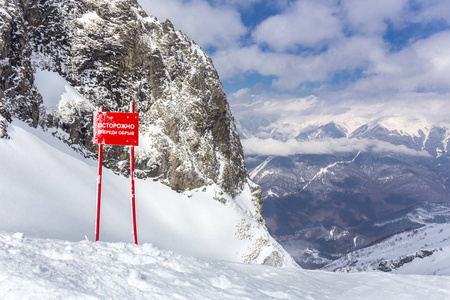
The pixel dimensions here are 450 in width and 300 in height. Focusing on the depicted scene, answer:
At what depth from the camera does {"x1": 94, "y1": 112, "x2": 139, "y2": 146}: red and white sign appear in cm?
1191

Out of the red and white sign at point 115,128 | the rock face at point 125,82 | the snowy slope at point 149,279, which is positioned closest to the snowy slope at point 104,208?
the rock face at point 125,82

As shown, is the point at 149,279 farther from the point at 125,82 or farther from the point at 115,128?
the point at 125,82

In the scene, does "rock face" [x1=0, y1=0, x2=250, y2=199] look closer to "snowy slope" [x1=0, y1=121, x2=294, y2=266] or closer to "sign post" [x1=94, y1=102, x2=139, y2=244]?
"snowy slope" [x1=0, y1=121, x2=294, y2=266]

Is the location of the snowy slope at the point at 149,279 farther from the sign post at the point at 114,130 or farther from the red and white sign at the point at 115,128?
the red and white sign at the point at 115,128

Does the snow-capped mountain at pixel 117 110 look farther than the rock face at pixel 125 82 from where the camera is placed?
No

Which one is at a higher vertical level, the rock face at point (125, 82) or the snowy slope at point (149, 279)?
the rock face at point (125, 82)

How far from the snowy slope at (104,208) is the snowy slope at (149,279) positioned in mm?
7674

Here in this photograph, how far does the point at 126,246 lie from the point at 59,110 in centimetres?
2973

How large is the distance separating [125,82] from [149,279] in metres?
40.0

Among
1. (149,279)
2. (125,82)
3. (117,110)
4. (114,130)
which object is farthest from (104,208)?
(149,279)

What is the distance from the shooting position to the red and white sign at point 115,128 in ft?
39.1

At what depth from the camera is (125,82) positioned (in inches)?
1603

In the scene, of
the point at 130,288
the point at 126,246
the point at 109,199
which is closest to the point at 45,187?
the point at 109,199

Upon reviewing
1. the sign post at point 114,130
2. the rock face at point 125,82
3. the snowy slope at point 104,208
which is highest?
the rock face at point 125,82
